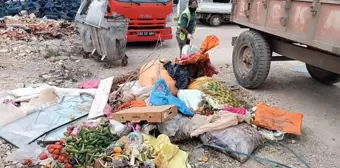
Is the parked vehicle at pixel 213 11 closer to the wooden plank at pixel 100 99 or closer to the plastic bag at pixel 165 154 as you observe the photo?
the wooden plank at pixel 100 99

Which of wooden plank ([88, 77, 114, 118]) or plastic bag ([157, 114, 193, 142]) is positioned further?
wooden plank ([88, 77, 114, 118])

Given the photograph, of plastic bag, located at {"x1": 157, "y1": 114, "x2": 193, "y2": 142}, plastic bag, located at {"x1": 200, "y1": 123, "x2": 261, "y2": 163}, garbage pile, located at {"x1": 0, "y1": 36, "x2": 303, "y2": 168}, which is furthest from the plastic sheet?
plastic bag, located at {"x1": 200, "y1": 123, "x2": 261, "y2": 163}

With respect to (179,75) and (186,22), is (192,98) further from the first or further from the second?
(186,22)

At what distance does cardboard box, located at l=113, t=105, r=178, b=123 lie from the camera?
403cm

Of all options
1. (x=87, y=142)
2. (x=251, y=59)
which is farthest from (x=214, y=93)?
(x=87, y=142)

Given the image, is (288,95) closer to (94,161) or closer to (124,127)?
(124,127)

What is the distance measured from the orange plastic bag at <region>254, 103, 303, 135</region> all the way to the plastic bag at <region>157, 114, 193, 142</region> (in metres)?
0.98

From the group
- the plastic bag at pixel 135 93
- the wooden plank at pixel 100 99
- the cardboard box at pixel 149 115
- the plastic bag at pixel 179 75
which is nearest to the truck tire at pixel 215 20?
the plastic bag at pixel 179 75

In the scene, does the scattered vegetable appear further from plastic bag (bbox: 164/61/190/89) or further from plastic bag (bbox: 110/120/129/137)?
plastic bag (bbox: 164/61/190/89)

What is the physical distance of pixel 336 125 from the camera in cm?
512

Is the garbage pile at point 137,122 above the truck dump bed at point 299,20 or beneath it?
beneath

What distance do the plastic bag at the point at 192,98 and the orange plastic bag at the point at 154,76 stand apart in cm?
34

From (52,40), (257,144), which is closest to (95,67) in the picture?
(52,40)

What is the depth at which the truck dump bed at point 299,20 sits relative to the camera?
4250 mm
